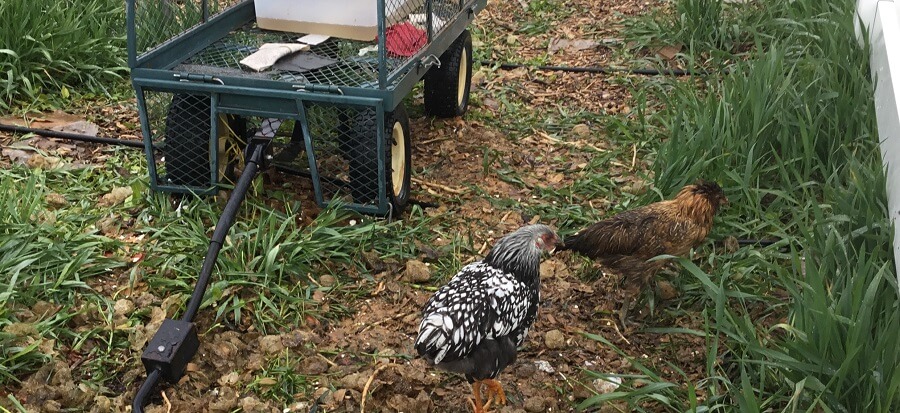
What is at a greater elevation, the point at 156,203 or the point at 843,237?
the point at 843,237

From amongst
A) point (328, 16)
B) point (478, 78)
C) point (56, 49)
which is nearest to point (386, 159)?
point (328, 16)

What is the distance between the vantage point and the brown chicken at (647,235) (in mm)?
3309

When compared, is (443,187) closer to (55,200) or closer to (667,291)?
(667,291)

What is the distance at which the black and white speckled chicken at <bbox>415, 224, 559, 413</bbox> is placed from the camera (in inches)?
106

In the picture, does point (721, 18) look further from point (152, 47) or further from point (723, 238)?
point (152, 47)

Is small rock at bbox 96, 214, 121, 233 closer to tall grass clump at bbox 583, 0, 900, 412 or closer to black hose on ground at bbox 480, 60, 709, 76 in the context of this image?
tall grass clump at bbox 583, 0, 900, 412

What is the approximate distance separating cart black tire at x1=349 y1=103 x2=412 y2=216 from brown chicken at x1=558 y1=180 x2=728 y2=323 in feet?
3.11

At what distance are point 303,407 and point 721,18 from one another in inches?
175

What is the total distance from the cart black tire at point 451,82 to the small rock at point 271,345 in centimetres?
231

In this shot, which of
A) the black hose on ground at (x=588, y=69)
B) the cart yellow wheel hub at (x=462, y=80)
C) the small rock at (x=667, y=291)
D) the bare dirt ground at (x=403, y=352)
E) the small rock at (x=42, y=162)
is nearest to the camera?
the bare dirt ground at (x=403, y=352)

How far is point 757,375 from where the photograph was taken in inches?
111

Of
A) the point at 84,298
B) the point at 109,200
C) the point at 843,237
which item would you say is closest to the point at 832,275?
the point at 843,237

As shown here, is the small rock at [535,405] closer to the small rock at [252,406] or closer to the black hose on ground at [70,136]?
the small rock at [252,406]

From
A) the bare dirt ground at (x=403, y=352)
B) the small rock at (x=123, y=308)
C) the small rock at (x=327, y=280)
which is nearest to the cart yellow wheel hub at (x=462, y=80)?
the bare dirt ground at (x=403, y=352)
